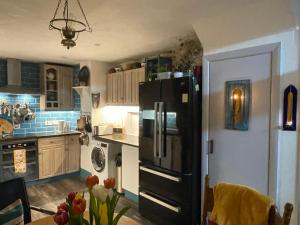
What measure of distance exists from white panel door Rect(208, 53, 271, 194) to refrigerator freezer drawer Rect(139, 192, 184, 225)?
0.59m

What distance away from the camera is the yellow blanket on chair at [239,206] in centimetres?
125

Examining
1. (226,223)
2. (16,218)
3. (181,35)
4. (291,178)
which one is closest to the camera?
(226,223)

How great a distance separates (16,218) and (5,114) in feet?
11.4

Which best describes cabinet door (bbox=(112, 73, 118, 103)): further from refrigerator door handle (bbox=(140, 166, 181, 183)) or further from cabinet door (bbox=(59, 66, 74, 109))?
refrigerator door handle (bbox=(140, 166, 181, 183))

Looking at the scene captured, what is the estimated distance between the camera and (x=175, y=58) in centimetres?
342

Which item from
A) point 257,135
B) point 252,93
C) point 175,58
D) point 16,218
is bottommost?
point 16,218

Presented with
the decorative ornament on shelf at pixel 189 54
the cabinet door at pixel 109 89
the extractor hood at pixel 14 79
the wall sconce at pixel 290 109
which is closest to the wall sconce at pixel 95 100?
the cabinet door at pixel 109 89

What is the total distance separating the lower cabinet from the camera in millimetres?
4441

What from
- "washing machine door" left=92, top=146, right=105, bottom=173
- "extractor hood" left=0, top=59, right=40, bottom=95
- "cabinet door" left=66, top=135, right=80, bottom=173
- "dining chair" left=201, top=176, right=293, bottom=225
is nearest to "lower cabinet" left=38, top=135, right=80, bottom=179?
"cabinet door" left=66, top=135, right=80, bottom=173

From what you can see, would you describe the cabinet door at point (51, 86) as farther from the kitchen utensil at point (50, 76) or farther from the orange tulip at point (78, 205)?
the orange tulip at point (78, 205)

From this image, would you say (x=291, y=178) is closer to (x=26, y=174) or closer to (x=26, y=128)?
(x=26, y=174)

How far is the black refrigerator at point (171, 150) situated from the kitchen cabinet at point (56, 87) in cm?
265

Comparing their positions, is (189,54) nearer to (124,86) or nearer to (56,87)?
(124,86)

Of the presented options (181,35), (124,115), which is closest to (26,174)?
(124,115)
